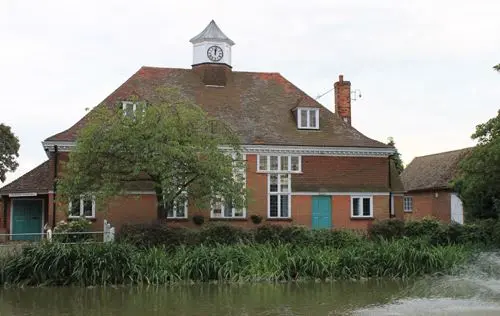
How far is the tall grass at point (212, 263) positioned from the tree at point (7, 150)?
3036 centimetres

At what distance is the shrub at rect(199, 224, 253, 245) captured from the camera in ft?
78.3

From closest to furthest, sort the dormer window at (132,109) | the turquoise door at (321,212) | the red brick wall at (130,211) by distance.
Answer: the dormer window at (132,109), the red brick wall at (130,211), the turquoise door at (321,212)

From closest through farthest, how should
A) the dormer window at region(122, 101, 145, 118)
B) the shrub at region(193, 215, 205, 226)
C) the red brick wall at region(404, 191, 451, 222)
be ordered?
the dormer window at region(122, 101, 145, 118) → the shrub at region(193, 215, 205, 226) → the red brick wall at region(404, 191, 451, 222)

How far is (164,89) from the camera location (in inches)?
1022

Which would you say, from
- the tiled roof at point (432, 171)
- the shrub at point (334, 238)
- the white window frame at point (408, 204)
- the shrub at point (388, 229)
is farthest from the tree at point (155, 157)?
the white window frame at point (408, 204)

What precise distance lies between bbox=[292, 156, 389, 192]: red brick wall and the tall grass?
9867 mm

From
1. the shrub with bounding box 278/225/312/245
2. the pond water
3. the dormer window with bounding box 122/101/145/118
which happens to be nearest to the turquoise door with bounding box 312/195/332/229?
the shrub with bounding box 278/225/312/245

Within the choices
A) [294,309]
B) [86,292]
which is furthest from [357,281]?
[86,292]

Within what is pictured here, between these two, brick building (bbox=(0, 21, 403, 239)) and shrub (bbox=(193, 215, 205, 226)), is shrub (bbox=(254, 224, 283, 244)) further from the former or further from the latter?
brick building (bbox=(0, 21, 403, 239))

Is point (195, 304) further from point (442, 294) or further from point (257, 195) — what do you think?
point (257, 195)

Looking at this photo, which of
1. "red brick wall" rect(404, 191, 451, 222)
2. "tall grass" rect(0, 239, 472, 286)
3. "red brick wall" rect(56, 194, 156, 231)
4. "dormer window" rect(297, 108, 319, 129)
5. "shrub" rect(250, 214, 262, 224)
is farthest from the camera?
"red brick wall" rect(404, 191, 451, 222)

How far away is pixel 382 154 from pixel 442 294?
17031 mm

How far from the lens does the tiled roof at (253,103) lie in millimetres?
33031

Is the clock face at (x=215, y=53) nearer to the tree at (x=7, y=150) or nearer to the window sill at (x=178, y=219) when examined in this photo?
the window sill at (x=178, y=219)
